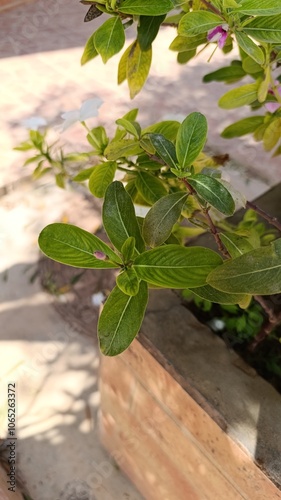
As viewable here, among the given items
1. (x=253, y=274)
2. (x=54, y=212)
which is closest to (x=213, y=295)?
(x=253, y=274)

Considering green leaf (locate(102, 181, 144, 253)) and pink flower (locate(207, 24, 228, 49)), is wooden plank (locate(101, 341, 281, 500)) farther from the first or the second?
pink flower (locate(207, 24, 228, 49))

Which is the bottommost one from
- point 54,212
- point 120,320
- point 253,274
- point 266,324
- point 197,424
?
point 54,212

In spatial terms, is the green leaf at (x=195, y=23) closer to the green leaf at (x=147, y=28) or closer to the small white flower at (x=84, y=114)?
the green leaf at (x=147, y=28)

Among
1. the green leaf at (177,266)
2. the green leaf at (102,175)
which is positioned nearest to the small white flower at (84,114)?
the green leaf at (102,175)

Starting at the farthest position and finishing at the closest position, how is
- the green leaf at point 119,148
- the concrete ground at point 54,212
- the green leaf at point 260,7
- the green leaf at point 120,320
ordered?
the concrete ground at point 54,212
the green leaf at point 119,148
the green leaf at point 120,320
the green leaf at point 260,7

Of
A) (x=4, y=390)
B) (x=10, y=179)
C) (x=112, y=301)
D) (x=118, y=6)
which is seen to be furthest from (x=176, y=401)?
(x=10, y=179)

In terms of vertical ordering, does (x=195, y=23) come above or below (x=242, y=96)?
above

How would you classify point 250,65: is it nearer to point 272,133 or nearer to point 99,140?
point 272,133
